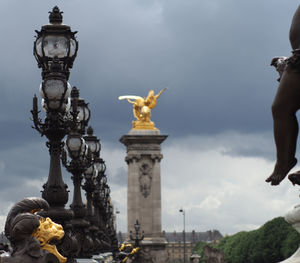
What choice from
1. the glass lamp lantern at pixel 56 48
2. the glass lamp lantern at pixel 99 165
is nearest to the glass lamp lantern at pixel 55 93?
the glass lamp lantern at pixel 56 48

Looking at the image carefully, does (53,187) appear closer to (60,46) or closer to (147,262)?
(60,46)

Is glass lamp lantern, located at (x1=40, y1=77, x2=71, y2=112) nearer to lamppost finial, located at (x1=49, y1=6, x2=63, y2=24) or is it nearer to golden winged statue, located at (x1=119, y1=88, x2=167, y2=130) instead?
lamppost finial, located at (x1=49, y1=6, x2=63, y2=24)

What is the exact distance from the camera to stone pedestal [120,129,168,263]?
244 ft

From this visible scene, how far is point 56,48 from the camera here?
40.9 feet

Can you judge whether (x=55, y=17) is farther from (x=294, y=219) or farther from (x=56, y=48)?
(x=294, y=219)

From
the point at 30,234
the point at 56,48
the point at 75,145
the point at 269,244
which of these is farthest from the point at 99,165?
the point at 269,244

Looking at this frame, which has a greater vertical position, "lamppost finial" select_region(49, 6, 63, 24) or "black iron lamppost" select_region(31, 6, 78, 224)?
"lamppost finial" select_region(49, 6, 63, 24)

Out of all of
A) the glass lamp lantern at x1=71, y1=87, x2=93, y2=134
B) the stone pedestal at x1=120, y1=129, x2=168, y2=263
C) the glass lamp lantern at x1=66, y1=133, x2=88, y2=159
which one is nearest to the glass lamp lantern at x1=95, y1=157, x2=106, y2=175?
the glass lamp lantern at x1=71, y1=87, x2=93, y2=134

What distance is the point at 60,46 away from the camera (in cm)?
1248

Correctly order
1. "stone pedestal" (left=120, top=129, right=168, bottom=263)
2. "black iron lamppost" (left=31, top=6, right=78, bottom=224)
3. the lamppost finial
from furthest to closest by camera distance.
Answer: "stone pedestal" (left=120, top=129, right=168, bottom=263)
the lamppost finial
"black iron lamppost" (left=31, top=6, right=78, bottom=224)

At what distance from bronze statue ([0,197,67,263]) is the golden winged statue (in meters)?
71.9

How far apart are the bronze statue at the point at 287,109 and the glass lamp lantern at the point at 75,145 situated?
9.59 m

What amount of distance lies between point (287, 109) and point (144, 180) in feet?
231

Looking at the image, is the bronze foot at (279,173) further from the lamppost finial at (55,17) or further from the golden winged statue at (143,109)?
the golden winged statue at (143,109)
